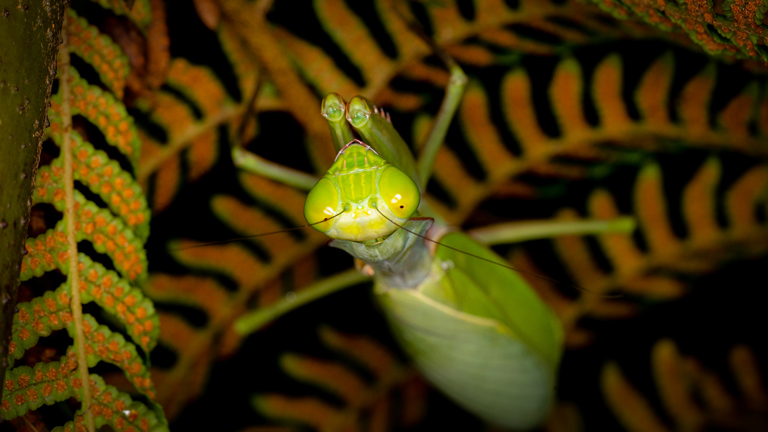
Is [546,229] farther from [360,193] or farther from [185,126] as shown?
[185,126]

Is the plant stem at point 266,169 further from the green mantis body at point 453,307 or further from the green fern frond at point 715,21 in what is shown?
the green fern frond at point 715,21

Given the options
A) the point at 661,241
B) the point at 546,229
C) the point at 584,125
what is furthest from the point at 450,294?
the point at 661,241

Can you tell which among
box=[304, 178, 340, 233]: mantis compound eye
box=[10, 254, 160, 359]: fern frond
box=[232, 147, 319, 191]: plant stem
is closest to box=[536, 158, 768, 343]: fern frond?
box=[232, 147, 319, 191]: plant stem

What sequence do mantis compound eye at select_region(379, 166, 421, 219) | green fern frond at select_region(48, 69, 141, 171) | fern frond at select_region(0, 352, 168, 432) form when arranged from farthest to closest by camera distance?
mantis compound eye at select_region(379, 166, 421, 219)
green fern frond at select_region(48, 69, 141, 171)
fern frond at select_region(0, 352, 168, 432)

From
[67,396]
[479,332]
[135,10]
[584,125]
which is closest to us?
[67,396]

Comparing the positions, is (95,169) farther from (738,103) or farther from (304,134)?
(738,103)

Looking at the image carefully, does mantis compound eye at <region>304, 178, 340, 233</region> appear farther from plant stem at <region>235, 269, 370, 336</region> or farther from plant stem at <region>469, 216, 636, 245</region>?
plant stem at <region>469, 216, 636, 245</region>
